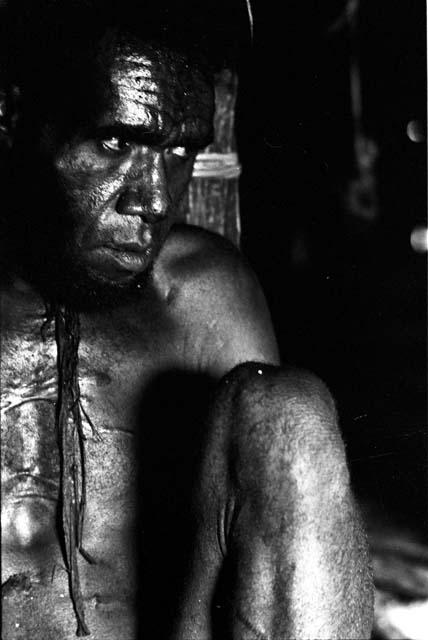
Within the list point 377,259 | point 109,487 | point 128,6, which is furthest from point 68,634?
point 377,259

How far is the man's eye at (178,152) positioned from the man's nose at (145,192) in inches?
1.1

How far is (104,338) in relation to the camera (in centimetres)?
153

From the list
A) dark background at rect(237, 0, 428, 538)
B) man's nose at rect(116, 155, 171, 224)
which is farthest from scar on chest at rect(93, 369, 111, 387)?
dark background at rect(237, 0, 428, 538)

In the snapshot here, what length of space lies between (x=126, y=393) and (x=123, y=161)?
37 cm

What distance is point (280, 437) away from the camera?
1193 mm

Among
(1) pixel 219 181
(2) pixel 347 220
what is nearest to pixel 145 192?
(1) pixel 219 181

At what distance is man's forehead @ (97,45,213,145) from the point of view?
1350mm

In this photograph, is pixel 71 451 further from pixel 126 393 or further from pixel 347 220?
pixel 347 220

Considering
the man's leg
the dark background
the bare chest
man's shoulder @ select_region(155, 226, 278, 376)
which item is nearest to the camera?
the man's leg

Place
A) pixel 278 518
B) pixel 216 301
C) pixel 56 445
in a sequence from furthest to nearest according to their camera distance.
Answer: pixel 216 301 < pixel 56 445 < pixel 278 518

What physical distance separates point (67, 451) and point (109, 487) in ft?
0.32

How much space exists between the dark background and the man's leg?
0.25 metres

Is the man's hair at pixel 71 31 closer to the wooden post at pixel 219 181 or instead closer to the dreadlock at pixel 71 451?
the dreadlock at pixel 71 451

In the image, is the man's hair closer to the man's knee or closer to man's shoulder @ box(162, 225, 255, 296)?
man's shoulder @ box(162, 225, 255, 296)
